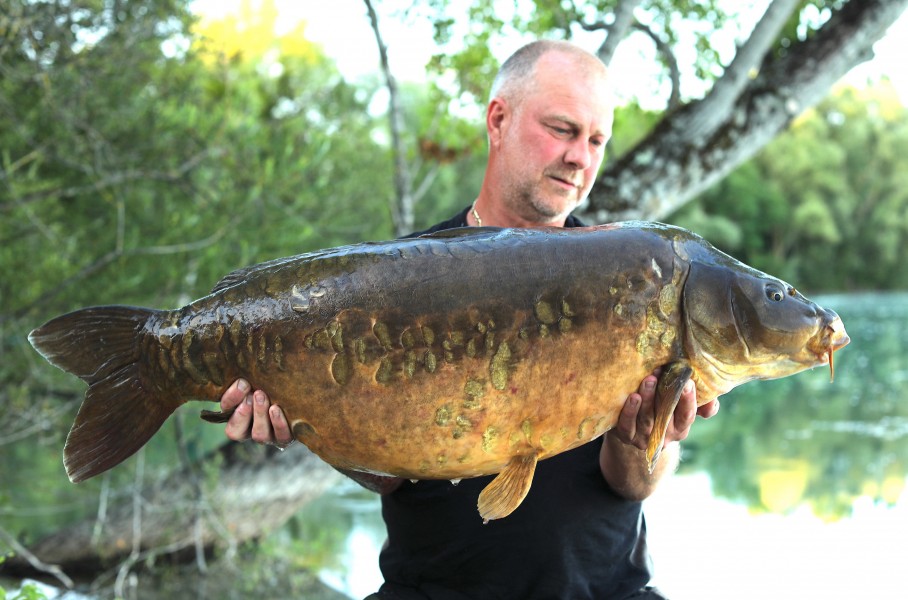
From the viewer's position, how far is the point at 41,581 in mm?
6367

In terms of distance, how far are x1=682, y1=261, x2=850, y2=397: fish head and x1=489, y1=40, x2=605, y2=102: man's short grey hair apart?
1.15m

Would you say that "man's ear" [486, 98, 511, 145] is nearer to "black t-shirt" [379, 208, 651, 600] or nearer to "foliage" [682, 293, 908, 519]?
"black t-shirt" [379, 208, 651, 600]

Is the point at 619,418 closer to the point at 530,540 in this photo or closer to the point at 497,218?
the point at 530,540

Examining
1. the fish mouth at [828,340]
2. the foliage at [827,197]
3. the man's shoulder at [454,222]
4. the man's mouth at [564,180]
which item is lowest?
the fish mouth at [828,340]

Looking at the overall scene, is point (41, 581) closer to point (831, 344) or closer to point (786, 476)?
point (831, 344)

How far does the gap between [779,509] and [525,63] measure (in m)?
9.08

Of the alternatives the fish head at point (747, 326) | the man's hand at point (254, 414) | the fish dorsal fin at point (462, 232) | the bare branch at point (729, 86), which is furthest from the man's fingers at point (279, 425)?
the bare branch at point (729, 86)

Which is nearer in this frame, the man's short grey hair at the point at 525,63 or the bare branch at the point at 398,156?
the man's short grey hair at the point at 525,63

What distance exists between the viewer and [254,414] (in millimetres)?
2264

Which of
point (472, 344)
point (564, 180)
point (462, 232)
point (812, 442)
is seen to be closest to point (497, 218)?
point (564, 180)

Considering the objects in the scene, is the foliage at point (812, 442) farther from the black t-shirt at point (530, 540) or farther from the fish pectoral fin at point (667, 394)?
the fish pectoral fin at point (667, 394)

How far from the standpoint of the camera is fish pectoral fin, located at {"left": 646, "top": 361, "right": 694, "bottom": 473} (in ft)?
7.06

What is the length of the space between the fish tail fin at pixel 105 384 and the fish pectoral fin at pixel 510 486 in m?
0.82

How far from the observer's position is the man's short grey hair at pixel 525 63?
3164 mm
